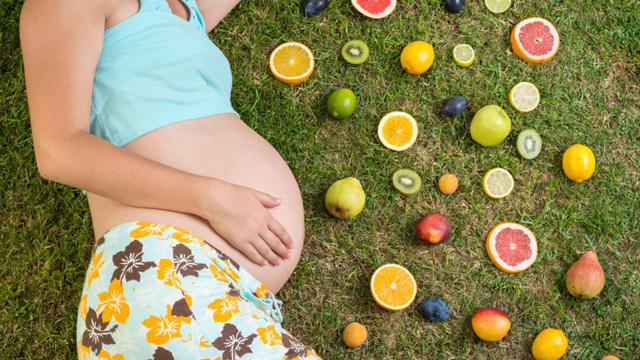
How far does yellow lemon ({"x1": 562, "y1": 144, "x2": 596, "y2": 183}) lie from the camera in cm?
322

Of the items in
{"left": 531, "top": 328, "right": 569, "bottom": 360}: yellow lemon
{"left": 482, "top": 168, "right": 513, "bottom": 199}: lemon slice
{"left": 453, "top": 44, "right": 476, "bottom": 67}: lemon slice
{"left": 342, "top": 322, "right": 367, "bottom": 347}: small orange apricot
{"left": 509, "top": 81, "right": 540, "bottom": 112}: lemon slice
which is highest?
{"left": 453, "top": 44, "right": 476, "bottom": 67}: lemon slice

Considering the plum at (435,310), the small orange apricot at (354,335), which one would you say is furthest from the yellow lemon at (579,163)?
the small orange apricot at (354,335)

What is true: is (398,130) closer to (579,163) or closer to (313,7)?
(313,7)

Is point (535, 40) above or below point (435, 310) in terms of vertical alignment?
above

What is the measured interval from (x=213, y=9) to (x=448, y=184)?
1.57 m

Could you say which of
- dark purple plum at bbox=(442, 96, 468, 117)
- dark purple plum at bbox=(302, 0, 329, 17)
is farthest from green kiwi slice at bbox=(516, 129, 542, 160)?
dark purple plum at bbox=(302, 0, 329, 17)

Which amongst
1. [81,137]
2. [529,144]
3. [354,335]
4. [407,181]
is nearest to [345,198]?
[407,181]

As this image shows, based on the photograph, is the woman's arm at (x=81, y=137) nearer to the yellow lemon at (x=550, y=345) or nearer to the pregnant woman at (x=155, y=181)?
the pregnant woman at (x=155, y=181)

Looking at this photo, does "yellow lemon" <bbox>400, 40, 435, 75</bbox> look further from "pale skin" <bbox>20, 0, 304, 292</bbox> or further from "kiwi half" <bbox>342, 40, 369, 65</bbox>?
"pale skin" <bbox>20, 0, 304, 292</bbox>

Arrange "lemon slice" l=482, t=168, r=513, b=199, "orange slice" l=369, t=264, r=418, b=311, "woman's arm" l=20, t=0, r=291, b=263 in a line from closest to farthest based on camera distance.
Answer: "woman's arm" l=20, t=0, r=291, b=263 < "orange slice" l=369, t=264, r=418, b=311 < "lemon slice" l=482, t=168, r=513, b=199

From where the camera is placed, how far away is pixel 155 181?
2.09 metres

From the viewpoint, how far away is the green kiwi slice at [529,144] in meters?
3.32

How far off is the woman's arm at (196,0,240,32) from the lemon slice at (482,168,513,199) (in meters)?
1.70

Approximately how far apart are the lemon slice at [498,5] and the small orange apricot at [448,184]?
1078 millimetres
